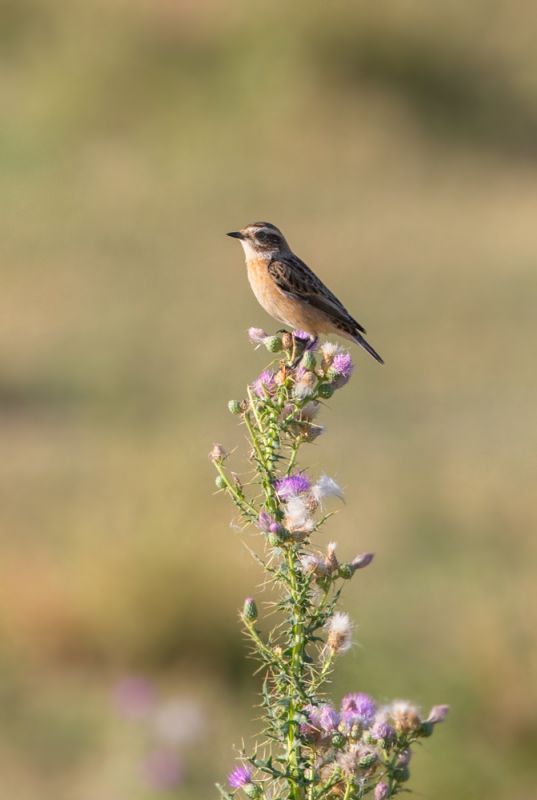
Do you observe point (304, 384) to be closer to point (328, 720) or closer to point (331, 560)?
point (331, 560)

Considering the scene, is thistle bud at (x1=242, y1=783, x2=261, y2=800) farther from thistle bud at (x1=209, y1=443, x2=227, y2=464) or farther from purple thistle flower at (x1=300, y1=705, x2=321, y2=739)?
thistle bud at (x1=209, y1=443, x2=227, y2=464)

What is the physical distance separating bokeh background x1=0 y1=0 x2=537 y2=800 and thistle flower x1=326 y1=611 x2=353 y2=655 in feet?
8.06

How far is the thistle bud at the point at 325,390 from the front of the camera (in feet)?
8.09

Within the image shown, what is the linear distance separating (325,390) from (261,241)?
5.98ft

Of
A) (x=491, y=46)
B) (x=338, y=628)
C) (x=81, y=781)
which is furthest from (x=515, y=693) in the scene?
(x=491, y=46)

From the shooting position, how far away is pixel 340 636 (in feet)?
7.89

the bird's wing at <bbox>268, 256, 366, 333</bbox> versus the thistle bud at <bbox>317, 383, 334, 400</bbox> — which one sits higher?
the bird's wing at <bbox>268, 256, 366, 333</bbox>

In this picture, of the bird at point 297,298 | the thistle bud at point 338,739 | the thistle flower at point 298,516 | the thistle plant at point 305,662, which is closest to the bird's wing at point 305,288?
the bird at point 297,298

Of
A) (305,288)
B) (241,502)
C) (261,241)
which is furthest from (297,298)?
(241,502)

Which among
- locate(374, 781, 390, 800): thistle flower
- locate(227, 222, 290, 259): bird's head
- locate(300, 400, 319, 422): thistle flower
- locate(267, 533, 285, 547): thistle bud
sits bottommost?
locate(374, 781, 390, 800): thistle flower

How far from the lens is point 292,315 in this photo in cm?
393

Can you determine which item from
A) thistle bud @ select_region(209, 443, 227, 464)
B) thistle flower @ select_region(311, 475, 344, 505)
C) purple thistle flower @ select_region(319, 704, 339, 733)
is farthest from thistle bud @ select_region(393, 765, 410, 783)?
thistle bud @ select_region(209, 443, 227, 464)

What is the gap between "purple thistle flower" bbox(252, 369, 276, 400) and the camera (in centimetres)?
248

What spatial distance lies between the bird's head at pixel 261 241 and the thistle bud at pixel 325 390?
1.75 metres
